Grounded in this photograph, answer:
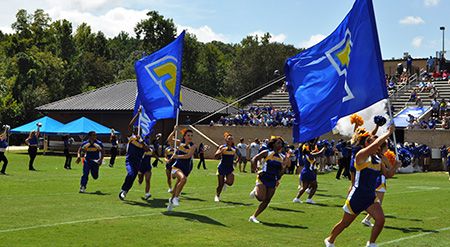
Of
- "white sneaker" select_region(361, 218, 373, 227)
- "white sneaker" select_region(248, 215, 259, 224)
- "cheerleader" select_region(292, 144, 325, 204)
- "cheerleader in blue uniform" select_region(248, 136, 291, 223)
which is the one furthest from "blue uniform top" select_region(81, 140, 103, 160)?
"white sneaker" select_region(361, 218, 373, 227)

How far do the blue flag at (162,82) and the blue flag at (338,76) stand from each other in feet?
14.4

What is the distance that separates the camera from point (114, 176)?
28.0 metres

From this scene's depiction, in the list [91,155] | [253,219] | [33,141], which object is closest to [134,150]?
[91,155]

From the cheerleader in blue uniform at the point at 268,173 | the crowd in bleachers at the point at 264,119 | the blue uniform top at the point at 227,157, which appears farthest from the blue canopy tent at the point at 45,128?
the cheerleader in blue uniform at the point at 268,173

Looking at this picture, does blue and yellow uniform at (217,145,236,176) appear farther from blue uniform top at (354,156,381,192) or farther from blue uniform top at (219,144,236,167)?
blue uniform top at (354,156,381,192)

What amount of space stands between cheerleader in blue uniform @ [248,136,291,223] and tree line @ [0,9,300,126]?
178 ft

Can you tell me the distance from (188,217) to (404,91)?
38435mm

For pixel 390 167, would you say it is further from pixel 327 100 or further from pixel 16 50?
pixel 16 50

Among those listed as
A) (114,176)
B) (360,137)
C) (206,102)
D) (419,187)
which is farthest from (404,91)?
(360,137)

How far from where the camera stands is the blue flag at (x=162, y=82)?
17.6 m

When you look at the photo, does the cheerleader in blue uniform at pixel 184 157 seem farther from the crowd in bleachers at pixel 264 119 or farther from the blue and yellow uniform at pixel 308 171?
the crowd in bleachers at pixel 264 119

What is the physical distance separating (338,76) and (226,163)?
624 cm

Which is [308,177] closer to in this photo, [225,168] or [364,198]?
[225,168]

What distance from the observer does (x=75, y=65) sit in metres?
85.1
